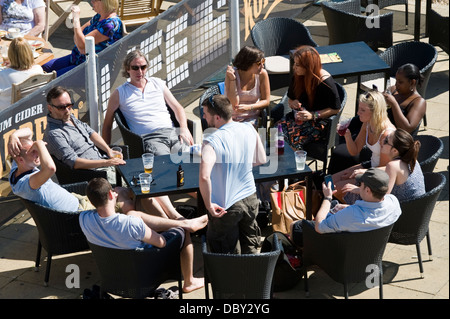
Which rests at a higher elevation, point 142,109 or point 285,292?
point 142,109

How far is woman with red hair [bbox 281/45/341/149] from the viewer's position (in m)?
8.66

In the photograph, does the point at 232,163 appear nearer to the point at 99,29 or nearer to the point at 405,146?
the point at 405,146

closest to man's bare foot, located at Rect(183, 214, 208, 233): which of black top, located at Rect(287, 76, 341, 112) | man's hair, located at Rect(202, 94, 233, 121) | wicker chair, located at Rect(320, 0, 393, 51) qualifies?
man's hair, located at Rect(202, 94, 233, 121)

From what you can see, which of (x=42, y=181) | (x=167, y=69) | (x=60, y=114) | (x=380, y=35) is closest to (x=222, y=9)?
(x=167, y=69)

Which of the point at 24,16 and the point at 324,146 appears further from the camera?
the point at 24,16

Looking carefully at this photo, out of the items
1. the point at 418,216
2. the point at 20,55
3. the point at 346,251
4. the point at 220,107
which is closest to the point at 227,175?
the point at 220,107

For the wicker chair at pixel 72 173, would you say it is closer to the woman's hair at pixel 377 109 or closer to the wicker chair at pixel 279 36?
the woman's hair at pixel 377 109

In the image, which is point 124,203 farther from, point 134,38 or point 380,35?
point 380,35

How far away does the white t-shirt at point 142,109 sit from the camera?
8.69 m

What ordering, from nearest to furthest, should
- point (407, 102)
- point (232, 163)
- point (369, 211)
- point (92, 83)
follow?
point (369, 211) → point (232, 163) → point (407, 102) → point (92, 83)

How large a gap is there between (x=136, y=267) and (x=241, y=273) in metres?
0.83

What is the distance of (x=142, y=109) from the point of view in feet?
28.5

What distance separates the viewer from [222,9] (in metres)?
10.9

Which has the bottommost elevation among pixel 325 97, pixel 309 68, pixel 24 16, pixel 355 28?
pixel 355 28
